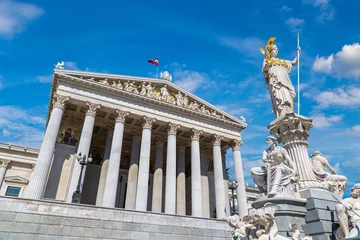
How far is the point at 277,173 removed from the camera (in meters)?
7.08

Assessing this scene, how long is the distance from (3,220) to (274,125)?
495 inches

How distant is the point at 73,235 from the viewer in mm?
12781

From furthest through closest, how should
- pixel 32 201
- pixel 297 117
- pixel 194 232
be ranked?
pixel 194 232, pixel 32 201, pixel 297 117

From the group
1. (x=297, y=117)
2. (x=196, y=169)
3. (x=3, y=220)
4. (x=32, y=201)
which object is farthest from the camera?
(x=196, y=169)

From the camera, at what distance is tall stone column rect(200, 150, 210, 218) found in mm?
30938

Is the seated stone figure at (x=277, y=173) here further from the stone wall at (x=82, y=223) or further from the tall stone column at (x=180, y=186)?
the tall stone column at (x=180, y=186)

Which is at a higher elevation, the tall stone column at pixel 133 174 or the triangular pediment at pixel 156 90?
the triangular pediment at pixel 156 90

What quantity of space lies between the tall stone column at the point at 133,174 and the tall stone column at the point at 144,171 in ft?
8.50

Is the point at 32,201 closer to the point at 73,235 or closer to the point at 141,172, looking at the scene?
the point at 73,235

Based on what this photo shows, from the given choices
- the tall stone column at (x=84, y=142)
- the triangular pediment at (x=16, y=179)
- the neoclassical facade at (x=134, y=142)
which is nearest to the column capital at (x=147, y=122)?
the neoclassical facade at (x=134, y=142)

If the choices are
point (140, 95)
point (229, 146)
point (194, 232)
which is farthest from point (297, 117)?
point (229, 146)

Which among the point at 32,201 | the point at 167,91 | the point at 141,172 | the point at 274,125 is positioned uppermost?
the point at 167,91

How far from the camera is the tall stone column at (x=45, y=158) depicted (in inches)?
813

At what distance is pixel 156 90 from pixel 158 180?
1046 centimetres
